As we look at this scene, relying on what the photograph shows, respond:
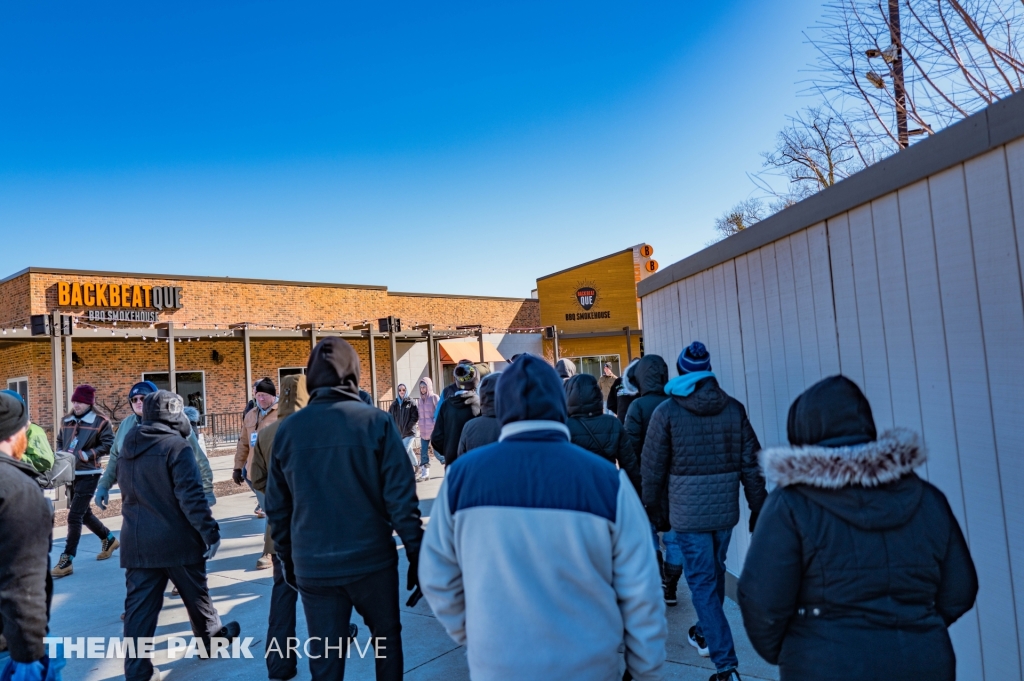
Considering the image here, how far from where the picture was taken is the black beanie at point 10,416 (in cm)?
295

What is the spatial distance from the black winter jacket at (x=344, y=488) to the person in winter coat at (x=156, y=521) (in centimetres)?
115

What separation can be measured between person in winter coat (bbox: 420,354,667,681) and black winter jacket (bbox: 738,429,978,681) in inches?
15.0

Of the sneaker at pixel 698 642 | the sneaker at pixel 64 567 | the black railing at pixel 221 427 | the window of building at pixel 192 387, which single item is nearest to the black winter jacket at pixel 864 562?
the sneaker at pixel 698 642

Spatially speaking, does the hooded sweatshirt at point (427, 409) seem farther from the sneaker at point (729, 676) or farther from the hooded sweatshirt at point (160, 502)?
the sneaker at point (729, 676)

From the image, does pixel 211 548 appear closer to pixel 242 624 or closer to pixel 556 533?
pixel 242 624

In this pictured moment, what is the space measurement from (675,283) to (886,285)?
9.85 ft


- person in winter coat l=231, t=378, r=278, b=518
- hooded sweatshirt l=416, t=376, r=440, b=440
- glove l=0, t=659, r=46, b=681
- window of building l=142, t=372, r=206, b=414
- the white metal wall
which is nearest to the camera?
glove l=0, t=659, r=46, b=681

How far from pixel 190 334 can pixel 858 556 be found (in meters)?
20.7

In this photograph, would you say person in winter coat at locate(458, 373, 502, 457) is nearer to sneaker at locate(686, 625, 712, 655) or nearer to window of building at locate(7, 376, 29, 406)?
sneaker at locate(686, 625, 712, 655)

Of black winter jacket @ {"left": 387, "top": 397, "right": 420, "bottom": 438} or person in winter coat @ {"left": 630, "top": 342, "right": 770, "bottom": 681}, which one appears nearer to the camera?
person in winter coat @ {"left": 630, "top": 342, "right": 770, "bottom": 681}

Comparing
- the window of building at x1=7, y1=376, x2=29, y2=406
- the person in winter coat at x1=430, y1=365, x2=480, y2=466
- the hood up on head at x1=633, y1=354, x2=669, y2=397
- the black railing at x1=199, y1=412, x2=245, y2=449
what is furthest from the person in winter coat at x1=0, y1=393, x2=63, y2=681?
the window of building at x1=7, y1=376, x2=29, y2=406

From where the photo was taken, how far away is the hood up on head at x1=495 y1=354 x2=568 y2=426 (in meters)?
2.17

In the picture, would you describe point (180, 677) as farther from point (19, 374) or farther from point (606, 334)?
point (606, 334)

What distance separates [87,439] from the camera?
6.49 metres
